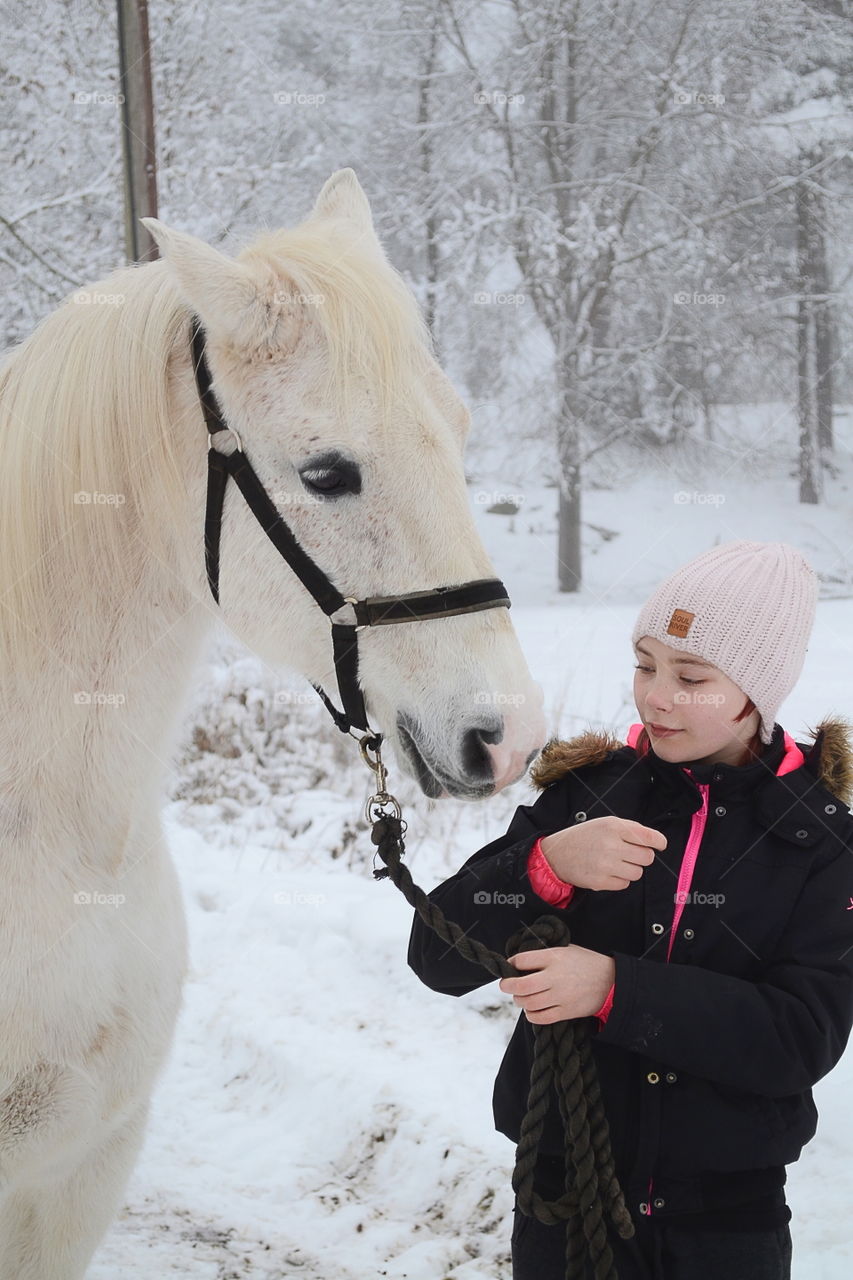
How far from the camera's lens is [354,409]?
1.59 metres

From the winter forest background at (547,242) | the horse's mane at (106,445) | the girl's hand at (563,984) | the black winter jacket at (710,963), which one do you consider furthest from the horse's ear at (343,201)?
the winter forest background at (547,242)

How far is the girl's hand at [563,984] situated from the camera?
1.40 metres

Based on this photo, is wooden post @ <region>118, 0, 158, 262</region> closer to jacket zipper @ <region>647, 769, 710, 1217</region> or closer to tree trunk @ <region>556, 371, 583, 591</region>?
jacket zipper @ <region>647, 769, 710, 1217</region>

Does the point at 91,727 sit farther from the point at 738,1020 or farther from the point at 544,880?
the point at 738,1020

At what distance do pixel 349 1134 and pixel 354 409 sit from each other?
93.7 inches

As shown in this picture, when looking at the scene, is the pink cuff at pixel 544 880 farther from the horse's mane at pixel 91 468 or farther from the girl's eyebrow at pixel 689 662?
the horse's mane at pixel 91 468

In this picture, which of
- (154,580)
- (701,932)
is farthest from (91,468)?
(701,932)

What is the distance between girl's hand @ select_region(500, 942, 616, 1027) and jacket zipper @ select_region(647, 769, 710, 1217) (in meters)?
0.16

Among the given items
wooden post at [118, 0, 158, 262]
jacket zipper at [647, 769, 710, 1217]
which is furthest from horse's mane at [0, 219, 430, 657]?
wooden post at [118, 0, 158, 262]

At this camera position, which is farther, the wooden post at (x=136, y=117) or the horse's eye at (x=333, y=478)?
the wooden post at (x=136, y=117)

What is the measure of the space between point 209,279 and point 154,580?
1.79ft

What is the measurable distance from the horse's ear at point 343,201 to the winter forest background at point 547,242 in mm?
3615

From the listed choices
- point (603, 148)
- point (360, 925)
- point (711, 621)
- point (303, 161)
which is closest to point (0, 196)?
point (303, 161)

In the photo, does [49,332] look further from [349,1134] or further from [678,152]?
[678,152]
